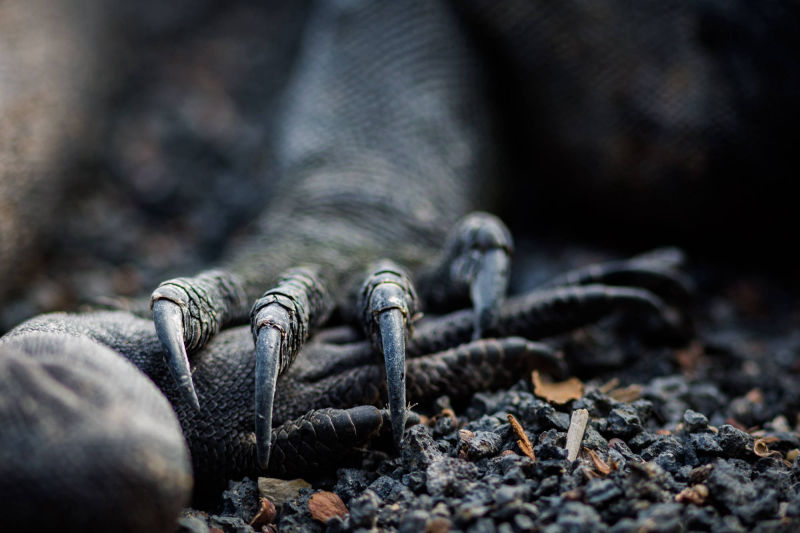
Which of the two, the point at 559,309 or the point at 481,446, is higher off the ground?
the point at 559,309

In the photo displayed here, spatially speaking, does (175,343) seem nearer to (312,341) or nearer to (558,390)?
(312,341)

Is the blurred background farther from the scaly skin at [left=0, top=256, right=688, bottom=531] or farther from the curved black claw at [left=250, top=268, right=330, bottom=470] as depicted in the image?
the curved black claw at [left=250, top=268, right=330, bottom=470]

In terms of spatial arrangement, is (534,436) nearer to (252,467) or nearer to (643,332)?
(252,467)

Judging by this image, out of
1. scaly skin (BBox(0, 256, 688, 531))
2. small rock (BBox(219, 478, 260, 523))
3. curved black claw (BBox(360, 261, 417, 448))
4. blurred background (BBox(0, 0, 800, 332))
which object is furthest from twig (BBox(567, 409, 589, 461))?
blurred background (BBox(0, 0, 800, 332))

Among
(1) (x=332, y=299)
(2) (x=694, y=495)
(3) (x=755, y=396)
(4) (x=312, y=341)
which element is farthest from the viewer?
(3) (x=755, y=396)

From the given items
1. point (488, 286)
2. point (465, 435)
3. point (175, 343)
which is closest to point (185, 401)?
point (175, 343)

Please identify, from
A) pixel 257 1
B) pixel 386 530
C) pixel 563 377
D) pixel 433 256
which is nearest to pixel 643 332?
pixel 563 377
